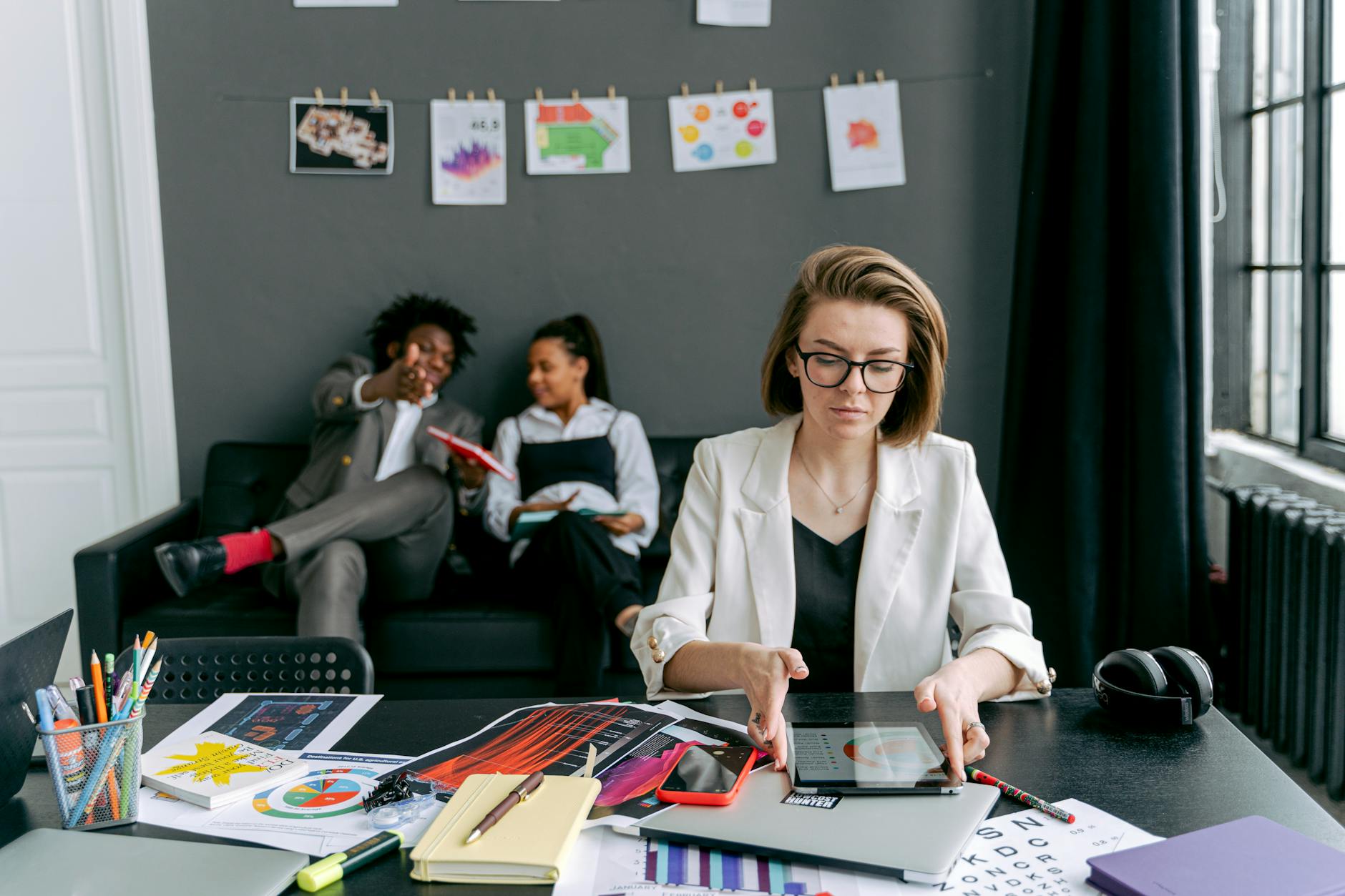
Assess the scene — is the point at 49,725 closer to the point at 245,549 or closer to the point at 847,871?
the point at 847,871

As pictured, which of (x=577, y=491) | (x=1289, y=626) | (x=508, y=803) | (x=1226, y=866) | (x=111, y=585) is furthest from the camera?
(x=577, y=491)

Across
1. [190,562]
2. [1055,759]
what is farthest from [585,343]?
[1055,759]

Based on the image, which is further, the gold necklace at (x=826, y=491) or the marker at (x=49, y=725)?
the gold necklace at (x=826, y=491)

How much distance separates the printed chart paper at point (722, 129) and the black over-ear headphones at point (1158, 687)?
240 cm

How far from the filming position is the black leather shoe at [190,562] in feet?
9.14

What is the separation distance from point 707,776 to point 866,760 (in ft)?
0.55

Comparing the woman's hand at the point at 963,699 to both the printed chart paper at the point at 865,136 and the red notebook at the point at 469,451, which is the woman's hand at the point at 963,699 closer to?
the red notebook at the point at 469,451

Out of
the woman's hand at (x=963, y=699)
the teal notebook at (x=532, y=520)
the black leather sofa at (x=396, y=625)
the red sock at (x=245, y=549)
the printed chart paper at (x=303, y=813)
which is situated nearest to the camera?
the printed chart paper at (x=303, y=813)

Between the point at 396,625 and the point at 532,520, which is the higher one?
the point at 532,520

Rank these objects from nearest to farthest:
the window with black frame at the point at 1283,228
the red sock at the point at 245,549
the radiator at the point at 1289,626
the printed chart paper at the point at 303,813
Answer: the printed chart paper at the point at 303,813, the radiator at the point at 1289,626, the window with black frame at the point at 1283,228, the red sock at the point at 245,549

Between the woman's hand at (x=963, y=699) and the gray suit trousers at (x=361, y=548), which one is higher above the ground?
the woman's hand at (x=963, y=699)

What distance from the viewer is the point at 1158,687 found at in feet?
4.24

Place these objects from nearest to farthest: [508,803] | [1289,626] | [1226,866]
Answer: [1226,866]
[508,803]
[1289,626]

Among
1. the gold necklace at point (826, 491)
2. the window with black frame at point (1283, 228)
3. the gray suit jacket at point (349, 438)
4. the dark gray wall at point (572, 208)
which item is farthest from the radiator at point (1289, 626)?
the gray suit jacket at point (349, 438)
